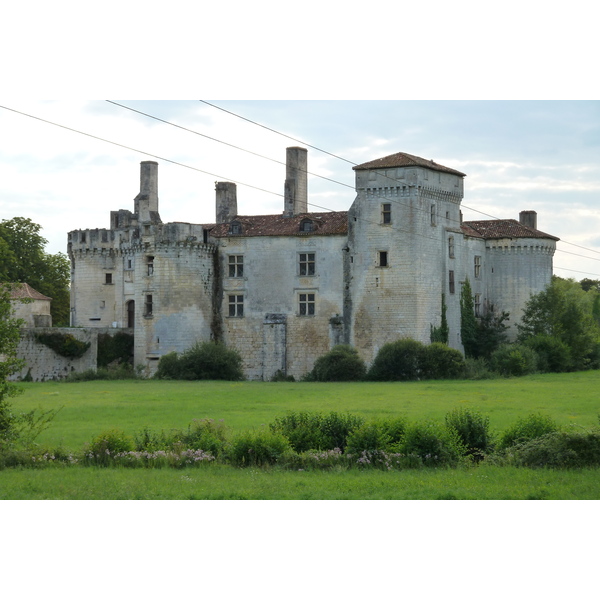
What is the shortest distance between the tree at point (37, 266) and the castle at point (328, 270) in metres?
15.8

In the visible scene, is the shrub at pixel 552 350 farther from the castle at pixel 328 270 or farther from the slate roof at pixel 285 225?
the slate roof at pixel 285 225

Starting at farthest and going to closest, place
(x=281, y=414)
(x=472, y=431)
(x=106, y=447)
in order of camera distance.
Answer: (x=281, y=414), (x=472, y=431), (x=106, y=447)

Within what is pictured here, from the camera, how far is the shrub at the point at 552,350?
52438mm

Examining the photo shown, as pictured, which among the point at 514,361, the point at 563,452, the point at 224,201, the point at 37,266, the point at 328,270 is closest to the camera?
the point at 563,452

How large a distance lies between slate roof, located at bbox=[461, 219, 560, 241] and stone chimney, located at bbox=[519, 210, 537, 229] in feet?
5.99

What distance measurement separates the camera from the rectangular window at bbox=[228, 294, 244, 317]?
55.1m

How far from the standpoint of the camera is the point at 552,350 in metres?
52.4

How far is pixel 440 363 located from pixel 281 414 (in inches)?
770

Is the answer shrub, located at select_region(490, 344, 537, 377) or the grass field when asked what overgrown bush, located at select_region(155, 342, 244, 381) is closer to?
the grass field

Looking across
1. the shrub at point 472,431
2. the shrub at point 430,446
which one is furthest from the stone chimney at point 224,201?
the shrub at point 430,446

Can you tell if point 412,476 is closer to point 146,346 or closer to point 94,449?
point 94,449

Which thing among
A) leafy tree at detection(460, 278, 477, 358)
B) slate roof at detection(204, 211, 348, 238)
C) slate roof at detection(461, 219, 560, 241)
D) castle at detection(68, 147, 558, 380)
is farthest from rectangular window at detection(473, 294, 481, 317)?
slate roof at detection(204, 211, 348, 238)

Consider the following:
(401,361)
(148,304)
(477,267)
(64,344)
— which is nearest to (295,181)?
(148,304)

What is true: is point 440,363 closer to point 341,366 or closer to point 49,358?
point 341,366
